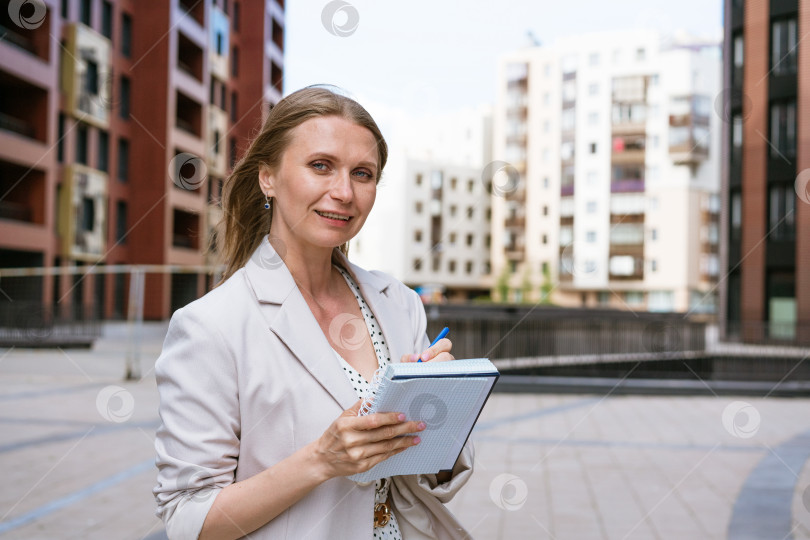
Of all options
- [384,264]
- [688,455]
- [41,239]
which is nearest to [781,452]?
[688,455]

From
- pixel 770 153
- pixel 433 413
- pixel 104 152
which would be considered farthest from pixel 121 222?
pixel 433 413

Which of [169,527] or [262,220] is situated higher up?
[262,220]

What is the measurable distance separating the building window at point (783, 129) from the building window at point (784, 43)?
114 centimetres

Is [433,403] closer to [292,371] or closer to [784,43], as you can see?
[292,371]

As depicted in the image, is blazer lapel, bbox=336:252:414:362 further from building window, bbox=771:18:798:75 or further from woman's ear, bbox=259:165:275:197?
building window, bbox=771:18:798:75

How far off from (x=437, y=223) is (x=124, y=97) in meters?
43.6

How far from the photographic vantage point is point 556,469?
6590 mm

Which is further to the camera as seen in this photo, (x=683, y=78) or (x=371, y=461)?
(x=683, y=78)

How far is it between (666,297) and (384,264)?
2643 cm

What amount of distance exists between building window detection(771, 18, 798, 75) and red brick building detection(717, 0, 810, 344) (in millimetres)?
30

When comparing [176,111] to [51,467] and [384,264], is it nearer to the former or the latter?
[51,467]

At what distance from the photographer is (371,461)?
146cm

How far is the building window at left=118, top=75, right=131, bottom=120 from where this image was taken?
108 feet

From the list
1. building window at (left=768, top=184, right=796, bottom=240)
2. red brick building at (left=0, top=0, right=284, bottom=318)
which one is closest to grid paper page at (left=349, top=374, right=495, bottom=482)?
red brick building at (left=0, top=0, right=284, bottom=318)
